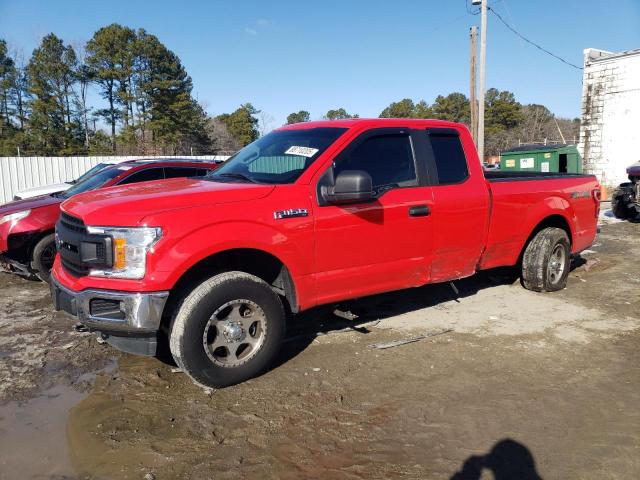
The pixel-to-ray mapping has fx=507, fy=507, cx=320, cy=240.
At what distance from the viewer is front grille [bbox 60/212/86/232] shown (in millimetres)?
3521

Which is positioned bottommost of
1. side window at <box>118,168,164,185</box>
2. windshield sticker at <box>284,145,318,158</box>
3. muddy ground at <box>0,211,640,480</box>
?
muddy ground at <box>0,211,640,480</box>

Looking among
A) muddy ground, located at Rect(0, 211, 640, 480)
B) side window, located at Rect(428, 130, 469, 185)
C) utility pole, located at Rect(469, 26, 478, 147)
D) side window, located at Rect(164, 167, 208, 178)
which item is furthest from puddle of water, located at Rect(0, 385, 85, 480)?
utility pole, located at Rect(469, 26, 478, 147)

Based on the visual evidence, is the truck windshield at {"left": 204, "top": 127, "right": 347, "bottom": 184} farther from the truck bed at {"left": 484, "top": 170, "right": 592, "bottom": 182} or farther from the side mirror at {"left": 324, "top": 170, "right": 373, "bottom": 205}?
the truck bed at {"left": 484, "top": 170, "right": 592, "bottom": 182}

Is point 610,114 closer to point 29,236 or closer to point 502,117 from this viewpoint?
point 29,236

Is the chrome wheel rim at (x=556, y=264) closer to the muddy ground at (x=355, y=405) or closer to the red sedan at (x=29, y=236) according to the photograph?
the muddy ground at (x=355, y=405)

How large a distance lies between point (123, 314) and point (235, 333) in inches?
30.9

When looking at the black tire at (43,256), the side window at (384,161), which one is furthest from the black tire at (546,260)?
the black tire at (43,256)

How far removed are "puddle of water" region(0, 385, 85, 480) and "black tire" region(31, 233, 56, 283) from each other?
337 centimetres

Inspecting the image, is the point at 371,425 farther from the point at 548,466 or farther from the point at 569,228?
the point at 569,228

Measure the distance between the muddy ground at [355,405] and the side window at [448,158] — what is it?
149 cm

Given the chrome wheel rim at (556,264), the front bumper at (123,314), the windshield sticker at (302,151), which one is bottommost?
the chrome wheel rim at (556,264)

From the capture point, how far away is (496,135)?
58.3m

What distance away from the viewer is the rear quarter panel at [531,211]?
5336 mm

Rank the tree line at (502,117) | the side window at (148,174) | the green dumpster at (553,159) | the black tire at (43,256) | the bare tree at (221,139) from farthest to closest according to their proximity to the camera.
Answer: the tree line at (502,117)
the bare tree at (221,139)
the green dumpster at (553,159)
the side window at (148,174)
the black tire at (43,256)
